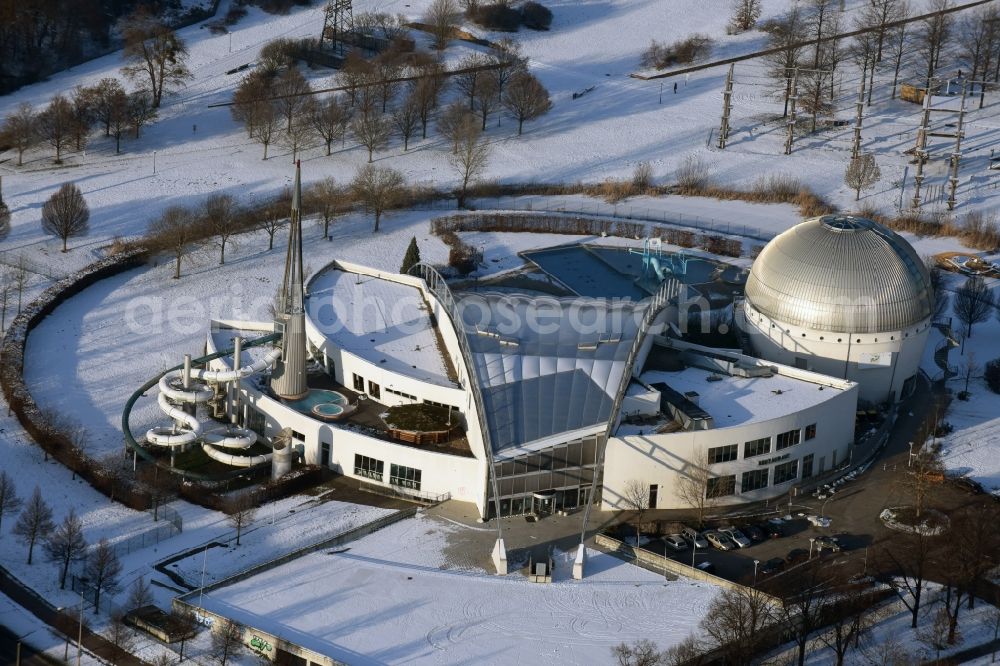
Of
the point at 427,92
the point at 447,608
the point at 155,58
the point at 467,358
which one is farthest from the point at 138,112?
the point at 447,608

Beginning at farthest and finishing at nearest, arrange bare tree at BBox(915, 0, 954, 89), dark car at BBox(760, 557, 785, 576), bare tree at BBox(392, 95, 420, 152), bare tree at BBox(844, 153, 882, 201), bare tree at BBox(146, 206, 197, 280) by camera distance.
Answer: bare tree at BBox(915, 0, 954, 89), bare tree at BBox(392, 95, 420, 152), bare tree at BBox(844, 153, 882, 201), bare tree at BBox(146, 206, 197, 280), dark car at BBox(760, 557, 785, 576)

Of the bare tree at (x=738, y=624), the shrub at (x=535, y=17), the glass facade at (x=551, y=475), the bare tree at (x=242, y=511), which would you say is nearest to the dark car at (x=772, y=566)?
the bare tree at (x=738, y=624)

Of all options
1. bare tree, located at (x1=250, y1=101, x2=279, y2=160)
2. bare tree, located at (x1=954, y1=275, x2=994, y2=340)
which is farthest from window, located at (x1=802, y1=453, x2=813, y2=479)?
bare tree, located at (x1=250, y1=101, x2=279, y2=160)

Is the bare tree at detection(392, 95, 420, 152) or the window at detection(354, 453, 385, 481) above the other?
the bare tree at detection(392, 95, 420, 152)

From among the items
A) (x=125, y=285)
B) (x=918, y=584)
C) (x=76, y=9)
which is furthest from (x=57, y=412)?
(x=76, y=9)

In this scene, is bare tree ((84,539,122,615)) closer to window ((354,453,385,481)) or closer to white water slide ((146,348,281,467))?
white water slide ((146,348,281,467))

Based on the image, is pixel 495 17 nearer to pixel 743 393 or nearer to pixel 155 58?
pixel 155 58
